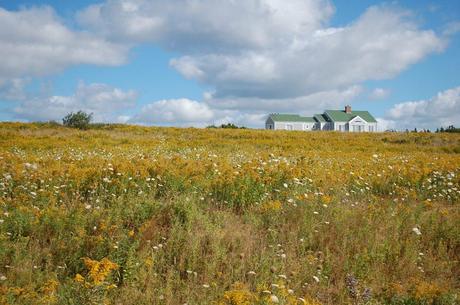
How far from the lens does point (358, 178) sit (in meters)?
11.2

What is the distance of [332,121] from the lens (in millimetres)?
75500

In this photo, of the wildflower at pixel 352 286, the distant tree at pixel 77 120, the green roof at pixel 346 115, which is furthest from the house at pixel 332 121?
the wildflower at pixel 352 286

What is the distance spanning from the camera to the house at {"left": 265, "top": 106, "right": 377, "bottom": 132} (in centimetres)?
7466

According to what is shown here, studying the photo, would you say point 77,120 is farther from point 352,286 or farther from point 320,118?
point 320,118

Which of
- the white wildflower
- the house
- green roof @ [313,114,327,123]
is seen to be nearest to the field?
the white wildflower

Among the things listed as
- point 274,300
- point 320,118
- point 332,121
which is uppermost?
point 320,118

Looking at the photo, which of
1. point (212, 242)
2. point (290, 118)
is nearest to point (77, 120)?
point (212, 242)

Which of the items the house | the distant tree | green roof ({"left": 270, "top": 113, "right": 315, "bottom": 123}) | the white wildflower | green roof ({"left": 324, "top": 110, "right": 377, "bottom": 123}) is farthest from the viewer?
green roof ({"left": 270, "top": 113, "right": 315, "bottom": 123})

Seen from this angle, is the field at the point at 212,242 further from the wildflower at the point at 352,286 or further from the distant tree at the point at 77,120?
the distant tree at the point at 77,120

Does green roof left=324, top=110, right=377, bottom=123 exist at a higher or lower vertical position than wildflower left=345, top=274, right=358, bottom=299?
higher

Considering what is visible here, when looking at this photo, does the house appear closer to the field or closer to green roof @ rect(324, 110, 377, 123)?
green roof @ rect(324, 110, 377, 123)

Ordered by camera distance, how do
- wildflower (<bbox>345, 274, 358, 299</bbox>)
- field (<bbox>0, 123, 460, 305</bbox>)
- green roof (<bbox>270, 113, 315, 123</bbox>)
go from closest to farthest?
field (<bbox>0, 123, 460, 305</bbox>), wildflower (<bbox>345, 274, 358, 299</bbox>), green roof (<bbox>270, 113, 315, 123</bbox>)

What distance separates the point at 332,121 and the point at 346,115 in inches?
123

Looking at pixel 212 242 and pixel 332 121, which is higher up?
pixel 332 121
